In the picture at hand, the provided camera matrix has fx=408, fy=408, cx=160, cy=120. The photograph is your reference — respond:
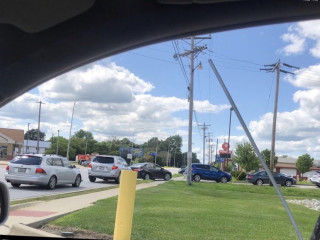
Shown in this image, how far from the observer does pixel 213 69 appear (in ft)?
9.45

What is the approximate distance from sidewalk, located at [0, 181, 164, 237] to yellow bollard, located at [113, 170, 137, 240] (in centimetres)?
143

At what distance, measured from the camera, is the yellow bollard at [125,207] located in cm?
636

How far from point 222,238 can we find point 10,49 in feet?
19.8

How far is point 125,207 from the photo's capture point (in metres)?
6.46

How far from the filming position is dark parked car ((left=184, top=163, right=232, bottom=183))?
109ft

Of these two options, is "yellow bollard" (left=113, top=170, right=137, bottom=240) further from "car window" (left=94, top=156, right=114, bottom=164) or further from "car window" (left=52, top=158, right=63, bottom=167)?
"car window" (left=94, top=156, right=114, bottom=164)

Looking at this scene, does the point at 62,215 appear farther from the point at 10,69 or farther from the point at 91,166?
the point at 91,166

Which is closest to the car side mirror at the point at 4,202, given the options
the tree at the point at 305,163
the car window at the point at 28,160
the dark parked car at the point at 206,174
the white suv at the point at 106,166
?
the car window at the point at 28,160

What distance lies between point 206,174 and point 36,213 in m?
24.7

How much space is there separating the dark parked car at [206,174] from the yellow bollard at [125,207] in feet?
87.9

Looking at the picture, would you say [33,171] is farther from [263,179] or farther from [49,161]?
[263,179]

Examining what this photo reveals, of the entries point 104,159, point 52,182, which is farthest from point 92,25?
point 104,159

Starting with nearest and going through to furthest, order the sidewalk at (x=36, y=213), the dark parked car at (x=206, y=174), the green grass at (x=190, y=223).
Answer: the sidewalk at (x=36, y=213)
the green grass at (x=190, y=223)
the dark parked car at (x=206, y=174)

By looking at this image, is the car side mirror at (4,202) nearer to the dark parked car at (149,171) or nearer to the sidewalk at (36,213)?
the sidewalk at (36,213)
